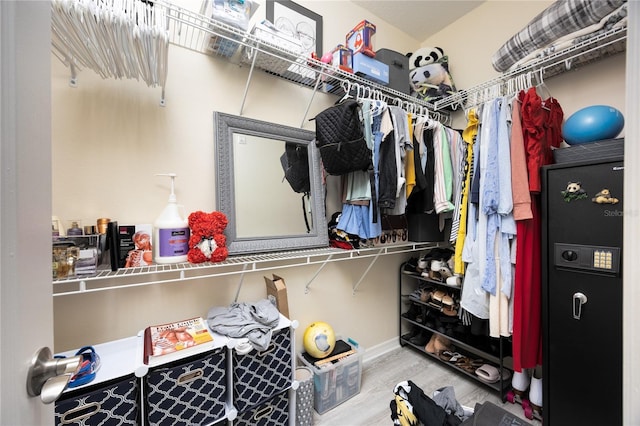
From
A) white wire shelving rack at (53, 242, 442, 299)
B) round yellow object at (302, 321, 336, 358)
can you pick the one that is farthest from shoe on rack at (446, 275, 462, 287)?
round yellow object at (302, 321, 336, 358)

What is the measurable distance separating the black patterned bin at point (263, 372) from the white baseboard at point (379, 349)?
3.16 feet

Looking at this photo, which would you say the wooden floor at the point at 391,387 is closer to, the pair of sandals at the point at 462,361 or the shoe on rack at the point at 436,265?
the pair of sandals at the point at 462,361

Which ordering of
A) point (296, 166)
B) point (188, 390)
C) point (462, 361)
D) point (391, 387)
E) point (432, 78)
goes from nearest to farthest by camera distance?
point (188, 390)
point (296, 166)
point (391, 387)
point (462, 361)
point (432, 78)

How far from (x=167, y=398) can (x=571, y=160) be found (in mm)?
2164

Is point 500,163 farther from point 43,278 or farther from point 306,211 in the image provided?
point 43,278

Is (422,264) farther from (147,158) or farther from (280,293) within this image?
(147,158)

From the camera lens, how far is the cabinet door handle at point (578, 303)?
46.4 inches

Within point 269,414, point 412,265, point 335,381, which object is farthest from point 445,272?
point 269,414

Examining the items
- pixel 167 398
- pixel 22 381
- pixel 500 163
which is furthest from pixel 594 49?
pixel 167 398

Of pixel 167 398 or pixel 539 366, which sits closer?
pixel 167 398

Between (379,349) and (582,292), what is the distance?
1398 mm

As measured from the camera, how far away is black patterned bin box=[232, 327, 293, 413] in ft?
3.63

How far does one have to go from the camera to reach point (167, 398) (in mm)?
932

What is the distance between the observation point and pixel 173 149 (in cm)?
128
